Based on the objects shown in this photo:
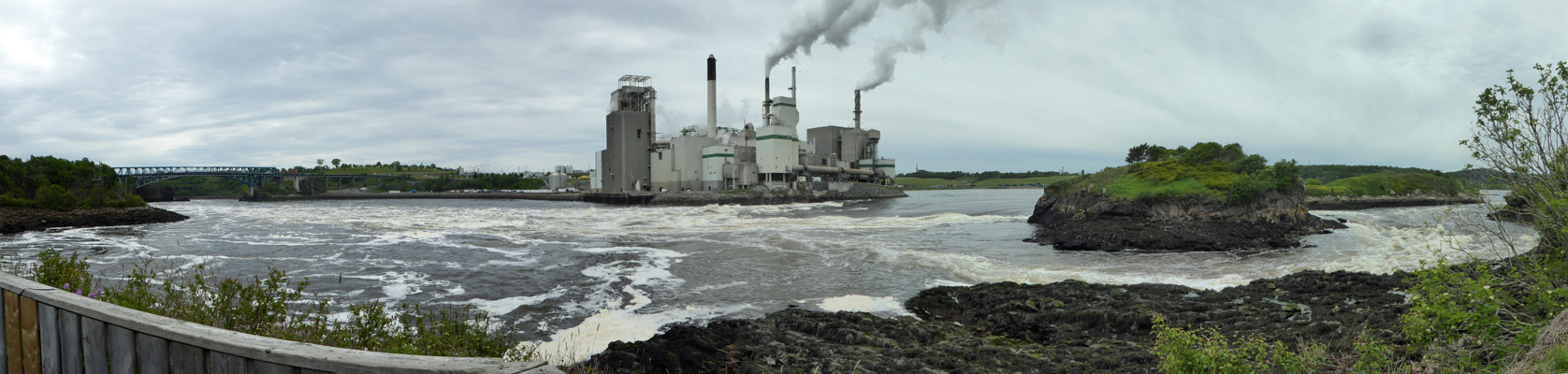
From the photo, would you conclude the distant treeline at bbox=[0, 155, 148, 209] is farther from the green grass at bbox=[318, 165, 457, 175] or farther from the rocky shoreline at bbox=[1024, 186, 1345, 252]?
the green grass at bbox=[318, 165, 457, 175]

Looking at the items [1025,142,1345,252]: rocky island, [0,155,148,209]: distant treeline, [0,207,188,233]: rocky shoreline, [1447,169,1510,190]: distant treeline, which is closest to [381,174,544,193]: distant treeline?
[0,155,148,209]: distant treeline

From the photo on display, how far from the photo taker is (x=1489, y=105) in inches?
265

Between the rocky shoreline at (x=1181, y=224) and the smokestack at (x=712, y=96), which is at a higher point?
the smokestack at (x=712, y=96)

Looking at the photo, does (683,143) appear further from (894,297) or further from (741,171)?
(894,297)

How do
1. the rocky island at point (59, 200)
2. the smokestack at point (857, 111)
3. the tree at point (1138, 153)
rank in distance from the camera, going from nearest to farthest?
the rocky island at point (59, 200) → the tree at point (1138, 153) → the smokestack at point (857, 111)

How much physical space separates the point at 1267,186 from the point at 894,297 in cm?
2900

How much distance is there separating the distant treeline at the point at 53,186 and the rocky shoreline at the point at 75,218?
3.24 feet

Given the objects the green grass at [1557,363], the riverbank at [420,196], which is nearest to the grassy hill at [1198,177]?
the green grass at [1557,363]

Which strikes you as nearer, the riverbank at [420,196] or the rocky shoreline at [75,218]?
the rocky shoreline at [75,218]

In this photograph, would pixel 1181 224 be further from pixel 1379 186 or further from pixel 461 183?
pixel 461 183

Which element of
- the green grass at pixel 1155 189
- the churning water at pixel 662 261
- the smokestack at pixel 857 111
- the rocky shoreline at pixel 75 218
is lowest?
the churning water at pixel 662 261

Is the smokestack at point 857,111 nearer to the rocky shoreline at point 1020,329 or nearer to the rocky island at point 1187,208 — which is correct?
the rocky island at point 1187,208

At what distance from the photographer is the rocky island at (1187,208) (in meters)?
27.2

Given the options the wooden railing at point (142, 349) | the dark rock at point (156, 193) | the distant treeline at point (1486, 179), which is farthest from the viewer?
the dark rock at point (156, 193)
